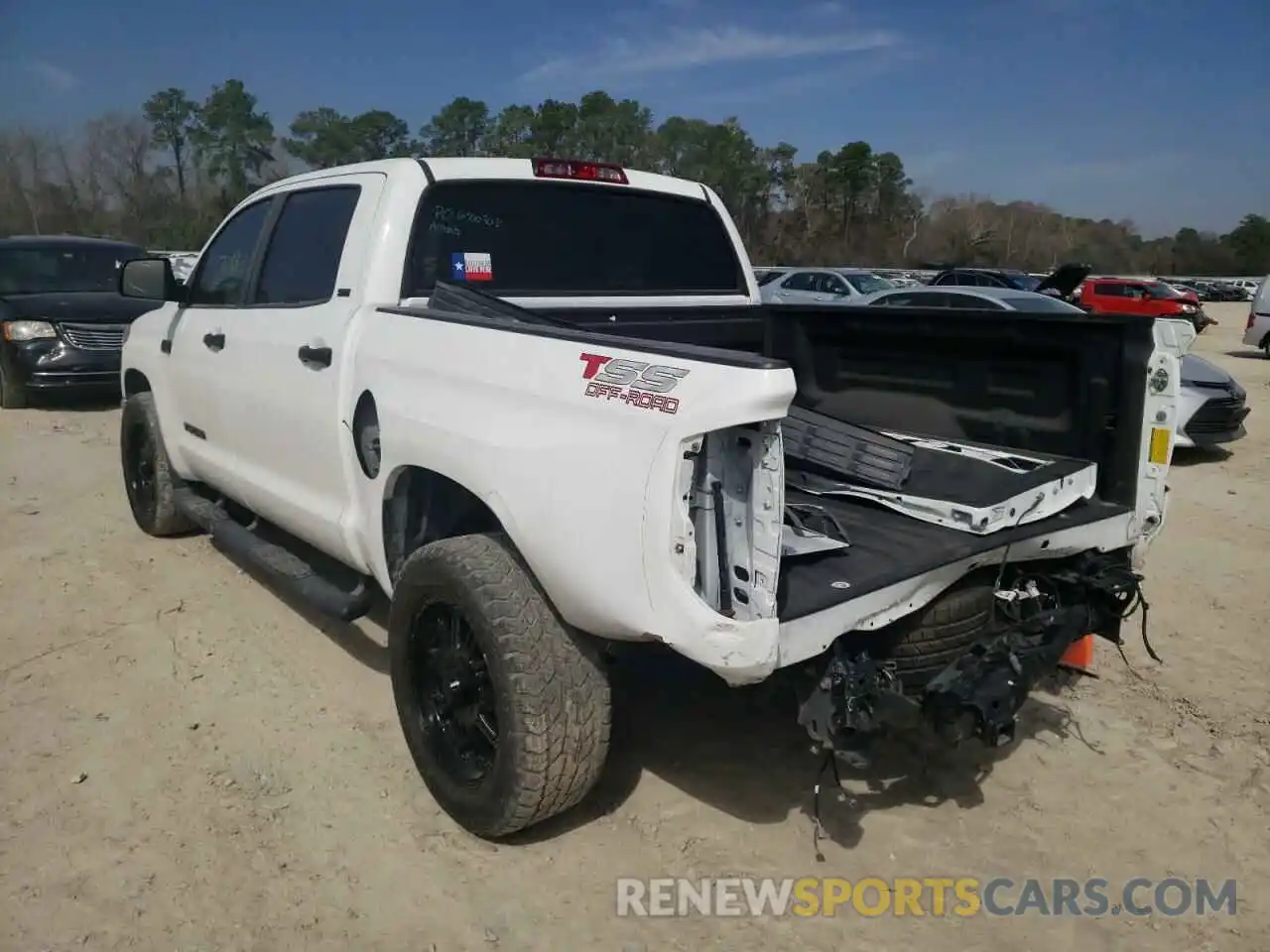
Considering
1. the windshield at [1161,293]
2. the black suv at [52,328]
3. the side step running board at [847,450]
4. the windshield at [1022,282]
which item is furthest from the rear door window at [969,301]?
the windshield at [1161,293]

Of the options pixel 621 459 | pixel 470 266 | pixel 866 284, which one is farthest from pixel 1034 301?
pixel 621 459

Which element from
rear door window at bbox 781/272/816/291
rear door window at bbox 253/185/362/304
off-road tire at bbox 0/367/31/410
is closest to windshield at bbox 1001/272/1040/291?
rear door window at bbox 781/272/816/291

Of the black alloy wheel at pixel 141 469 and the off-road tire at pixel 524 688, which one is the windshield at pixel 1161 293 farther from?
the off-road tire at pixel 524 688

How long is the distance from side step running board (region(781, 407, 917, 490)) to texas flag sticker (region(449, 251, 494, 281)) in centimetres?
137

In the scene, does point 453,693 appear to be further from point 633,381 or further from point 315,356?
point 315,356

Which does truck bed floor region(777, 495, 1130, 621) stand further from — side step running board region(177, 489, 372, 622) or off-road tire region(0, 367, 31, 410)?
off-road tire region(0, 367, 31, 410)

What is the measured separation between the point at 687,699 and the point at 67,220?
5374cm

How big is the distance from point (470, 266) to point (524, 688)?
1913 mm

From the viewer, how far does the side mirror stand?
4.89 meters

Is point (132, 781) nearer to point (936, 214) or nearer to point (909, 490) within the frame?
point (909, 490)

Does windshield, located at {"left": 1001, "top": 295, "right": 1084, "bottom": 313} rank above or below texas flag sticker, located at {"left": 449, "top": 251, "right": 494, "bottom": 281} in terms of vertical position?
below

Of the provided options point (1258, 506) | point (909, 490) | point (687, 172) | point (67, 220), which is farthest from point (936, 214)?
point (909, 490)

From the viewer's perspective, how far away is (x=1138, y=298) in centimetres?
2822

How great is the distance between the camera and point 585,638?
277cm
